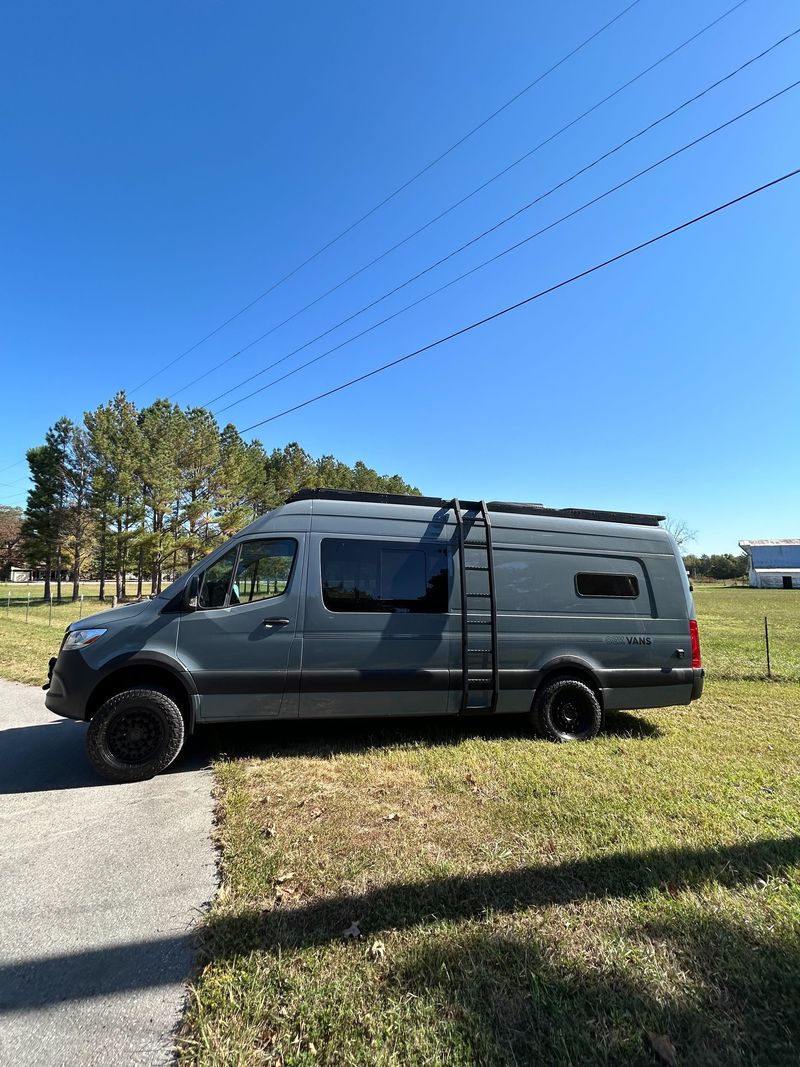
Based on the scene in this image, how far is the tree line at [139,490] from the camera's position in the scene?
30016 mm

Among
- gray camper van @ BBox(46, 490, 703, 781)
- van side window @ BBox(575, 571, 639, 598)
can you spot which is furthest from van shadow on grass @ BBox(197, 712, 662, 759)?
van side window @ BBox(575, 571, 639, 598)

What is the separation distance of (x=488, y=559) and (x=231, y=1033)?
13.4 feet

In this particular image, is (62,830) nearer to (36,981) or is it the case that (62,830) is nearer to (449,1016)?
(36,981)

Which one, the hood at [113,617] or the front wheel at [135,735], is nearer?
the front wheel at [135,735]

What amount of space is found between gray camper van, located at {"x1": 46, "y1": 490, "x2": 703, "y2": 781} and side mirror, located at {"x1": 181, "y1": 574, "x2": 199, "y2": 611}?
2cm

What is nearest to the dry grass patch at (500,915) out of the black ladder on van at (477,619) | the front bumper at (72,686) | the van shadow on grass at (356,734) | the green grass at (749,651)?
the van shadow on grass at (356,734)

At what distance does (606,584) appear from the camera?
224 inches

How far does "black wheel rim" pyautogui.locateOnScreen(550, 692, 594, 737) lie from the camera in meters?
5.46

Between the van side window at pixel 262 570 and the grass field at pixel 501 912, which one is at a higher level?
the van side window at pixel 262 570

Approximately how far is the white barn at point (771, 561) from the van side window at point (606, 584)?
319 feet

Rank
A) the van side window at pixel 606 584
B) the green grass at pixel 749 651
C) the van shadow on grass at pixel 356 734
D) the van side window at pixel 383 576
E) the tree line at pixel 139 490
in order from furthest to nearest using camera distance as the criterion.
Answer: the tree line at pixel 139 490, the green grass at pixel 749 651, the van side window at pixel 606 584, the van shadow on grass at pixel 356 734, the van side window at pixel 383 576

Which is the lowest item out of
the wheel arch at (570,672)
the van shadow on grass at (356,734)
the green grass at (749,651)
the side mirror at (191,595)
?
the green grass at (749,651)

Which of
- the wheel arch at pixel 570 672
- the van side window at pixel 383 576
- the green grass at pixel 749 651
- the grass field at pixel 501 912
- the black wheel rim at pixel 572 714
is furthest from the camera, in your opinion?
the green grass at pixel 749 651

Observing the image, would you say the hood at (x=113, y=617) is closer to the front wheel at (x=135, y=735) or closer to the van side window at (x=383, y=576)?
the front wheel at (x=135, y=735)
